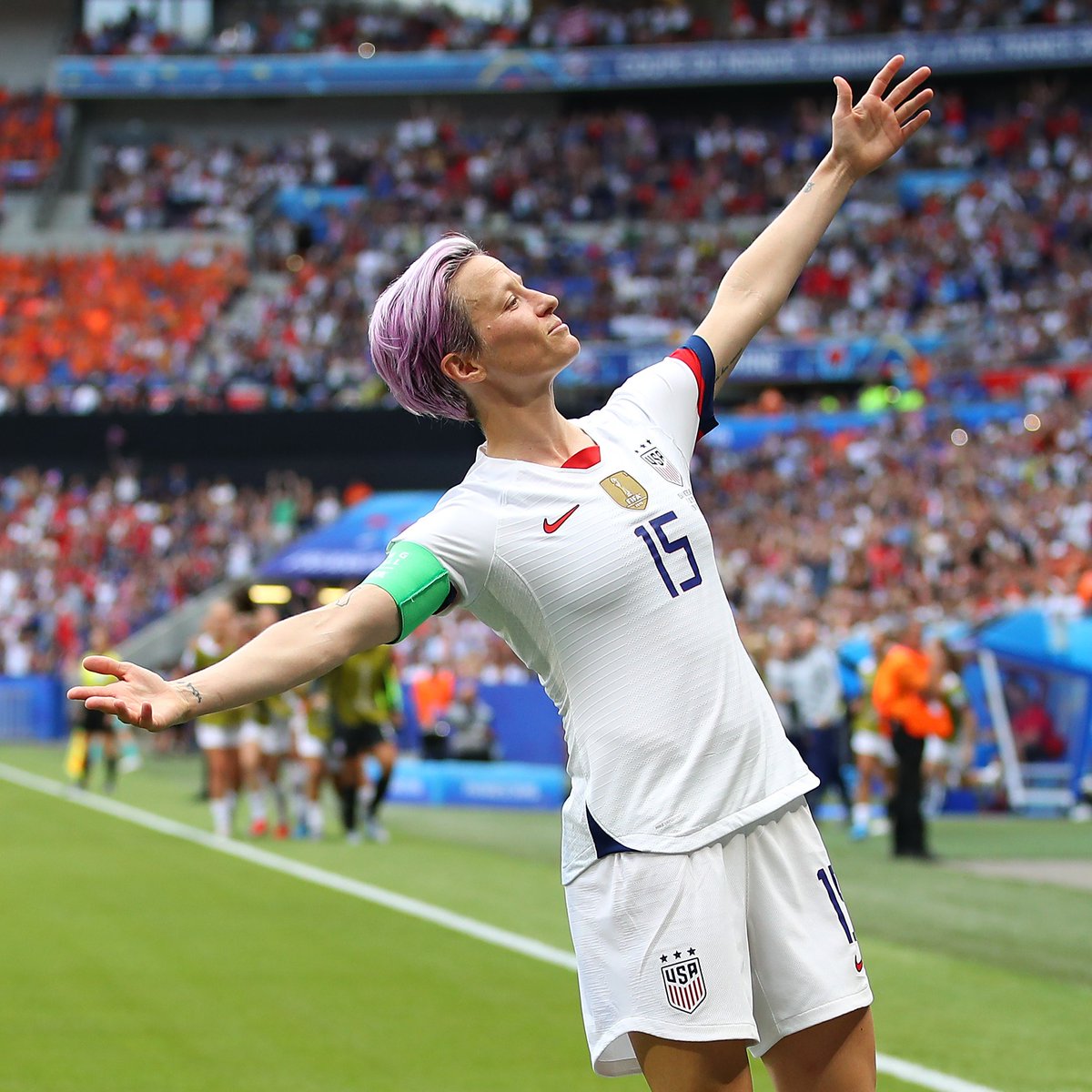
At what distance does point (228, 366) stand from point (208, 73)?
500 inches

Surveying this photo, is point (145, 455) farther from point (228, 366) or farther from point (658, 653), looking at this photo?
point (658, 653)

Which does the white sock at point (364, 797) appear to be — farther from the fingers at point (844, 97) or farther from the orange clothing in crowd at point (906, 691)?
the fingers at point (844, 97)

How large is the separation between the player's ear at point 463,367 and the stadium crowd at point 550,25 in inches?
1748

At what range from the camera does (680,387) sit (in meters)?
3.84

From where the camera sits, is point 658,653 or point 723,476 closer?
point 658,653

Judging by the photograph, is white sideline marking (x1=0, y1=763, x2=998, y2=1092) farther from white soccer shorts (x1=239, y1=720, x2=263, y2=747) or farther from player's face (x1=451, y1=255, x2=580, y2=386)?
player's face (x1=451, y1=255, x2=580, y2=386)

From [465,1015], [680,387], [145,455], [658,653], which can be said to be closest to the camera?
[658,653]

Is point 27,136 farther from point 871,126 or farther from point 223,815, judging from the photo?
point 871,126

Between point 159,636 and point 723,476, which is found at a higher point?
point 723,476

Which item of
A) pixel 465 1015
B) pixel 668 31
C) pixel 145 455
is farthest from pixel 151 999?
pixel 668 31

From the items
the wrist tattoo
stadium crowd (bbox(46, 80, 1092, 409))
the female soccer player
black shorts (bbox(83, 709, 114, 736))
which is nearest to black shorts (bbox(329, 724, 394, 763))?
black shorts (bbox(83, 709, 114, 736))

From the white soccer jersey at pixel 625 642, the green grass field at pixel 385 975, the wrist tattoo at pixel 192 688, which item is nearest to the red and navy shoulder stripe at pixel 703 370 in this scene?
the white soccer jersey at pixel 625 642

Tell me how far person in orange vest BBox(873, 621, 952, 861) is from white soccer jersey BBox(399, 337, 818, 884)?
463 inches

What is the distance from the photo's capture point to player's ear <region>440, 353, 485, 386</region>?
11.7 ft
